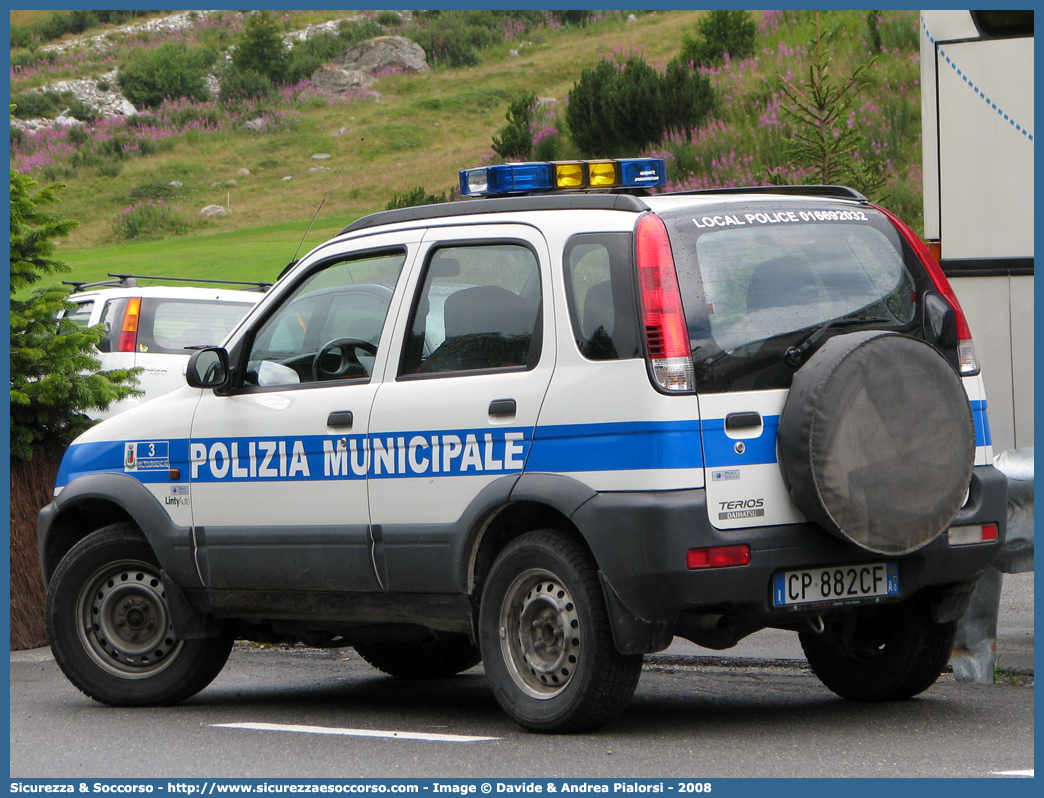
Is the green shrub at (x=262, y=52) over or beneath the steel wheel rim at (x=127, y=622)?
over

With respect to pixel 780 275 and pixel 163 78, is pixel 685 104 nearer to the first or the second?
pixel 780 275

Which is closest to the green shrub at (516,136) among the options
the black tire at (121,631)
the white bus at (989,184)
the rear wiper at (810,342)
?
the white bus at (989,184)

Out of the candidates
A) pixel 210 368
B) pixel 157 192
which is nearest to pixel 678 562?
pixel 210 368

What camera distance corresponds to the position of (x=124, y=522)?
7.20 metres

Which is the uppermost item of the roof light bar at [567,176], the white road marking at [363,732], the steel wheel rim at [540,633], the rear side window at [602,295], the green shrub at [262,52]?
the green shrub at [262,52]

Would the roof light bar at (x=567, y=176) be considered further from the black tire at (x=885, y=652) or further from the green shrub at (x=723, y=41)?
the green shrub at (x=723, y=41)

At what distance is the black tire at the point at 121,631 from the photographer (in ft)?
23.1

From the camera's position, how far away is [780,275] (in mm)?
5555

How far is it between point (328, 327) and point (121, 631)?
1827 mm

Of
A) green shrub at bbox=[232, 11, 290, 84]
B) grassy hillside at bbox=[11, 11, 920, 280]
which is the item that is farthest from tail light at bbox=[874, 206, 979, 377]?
green shrub at bbox=[232, 11, 290, 84]

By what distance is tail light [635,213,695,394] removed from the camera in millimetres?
5262

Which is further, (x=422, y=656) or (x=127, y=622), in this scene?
(x=422, y=656)

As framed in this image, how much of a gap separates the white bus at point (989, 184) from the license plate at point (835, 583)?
3.18 meters

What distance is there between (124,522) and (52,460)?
3.08m
